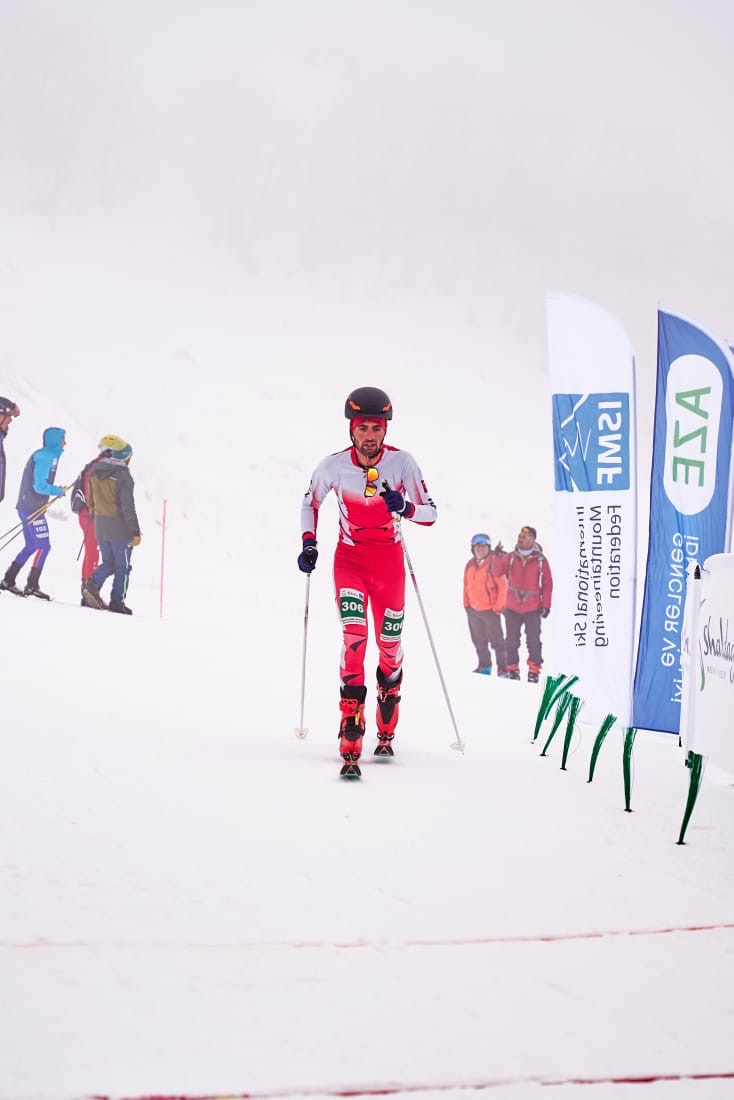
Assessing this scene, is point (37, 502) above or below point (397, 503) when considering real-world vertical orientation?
above

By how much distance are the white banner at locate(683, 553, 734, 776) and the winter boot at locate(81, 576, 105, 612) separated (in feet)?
30.0

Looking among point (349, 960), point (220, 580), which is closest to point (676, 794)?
point (349, 960)

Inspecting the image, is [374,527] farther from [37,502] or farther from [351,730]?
[37,502]

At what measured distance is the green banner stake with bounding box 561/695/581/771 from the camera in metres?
6.42

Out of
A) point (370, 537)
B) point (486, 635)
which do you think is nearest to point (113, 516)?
point (486, 635)

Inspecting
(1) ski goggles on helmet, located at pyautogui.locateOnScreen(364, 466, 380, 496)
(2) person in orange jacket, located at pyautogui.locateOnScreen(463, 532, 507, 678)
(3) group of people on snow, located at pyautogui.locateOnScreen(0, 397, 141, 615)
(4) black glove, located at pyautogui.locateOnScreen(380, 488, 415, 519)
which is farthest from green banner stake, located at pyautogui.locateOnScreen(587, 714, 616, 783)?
(3) group of people on snow, located at pyautogui.locateOnScreen(0, 397, 141, 615)

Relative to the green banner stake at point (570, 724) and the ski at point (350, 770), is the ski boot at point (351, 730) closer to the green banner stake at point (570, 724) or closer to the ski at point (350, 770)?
the ski at point (350, 770)

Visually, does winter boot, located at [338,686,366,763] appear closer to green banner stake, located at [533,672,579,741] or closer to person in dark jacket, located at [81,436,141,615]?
green banner stake, located at [533,672,579,741]

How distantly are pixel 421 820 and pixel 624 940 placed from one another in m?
1.50

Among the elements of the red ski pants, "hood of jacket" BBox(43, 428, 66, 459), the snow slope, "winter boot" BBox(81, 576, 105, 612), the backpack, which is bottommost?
the snow slope

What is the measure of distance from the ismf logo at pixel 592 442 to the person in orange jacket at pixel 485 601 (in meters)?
6.74

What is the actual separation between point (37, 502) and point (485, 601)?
5568 millimetres

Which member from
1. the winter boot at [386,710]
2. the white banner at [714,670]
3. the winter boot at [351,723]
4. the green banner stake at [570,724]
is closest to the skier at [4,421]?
the winter boot at [386,710]

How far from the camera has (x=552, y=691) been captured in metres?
7.34
